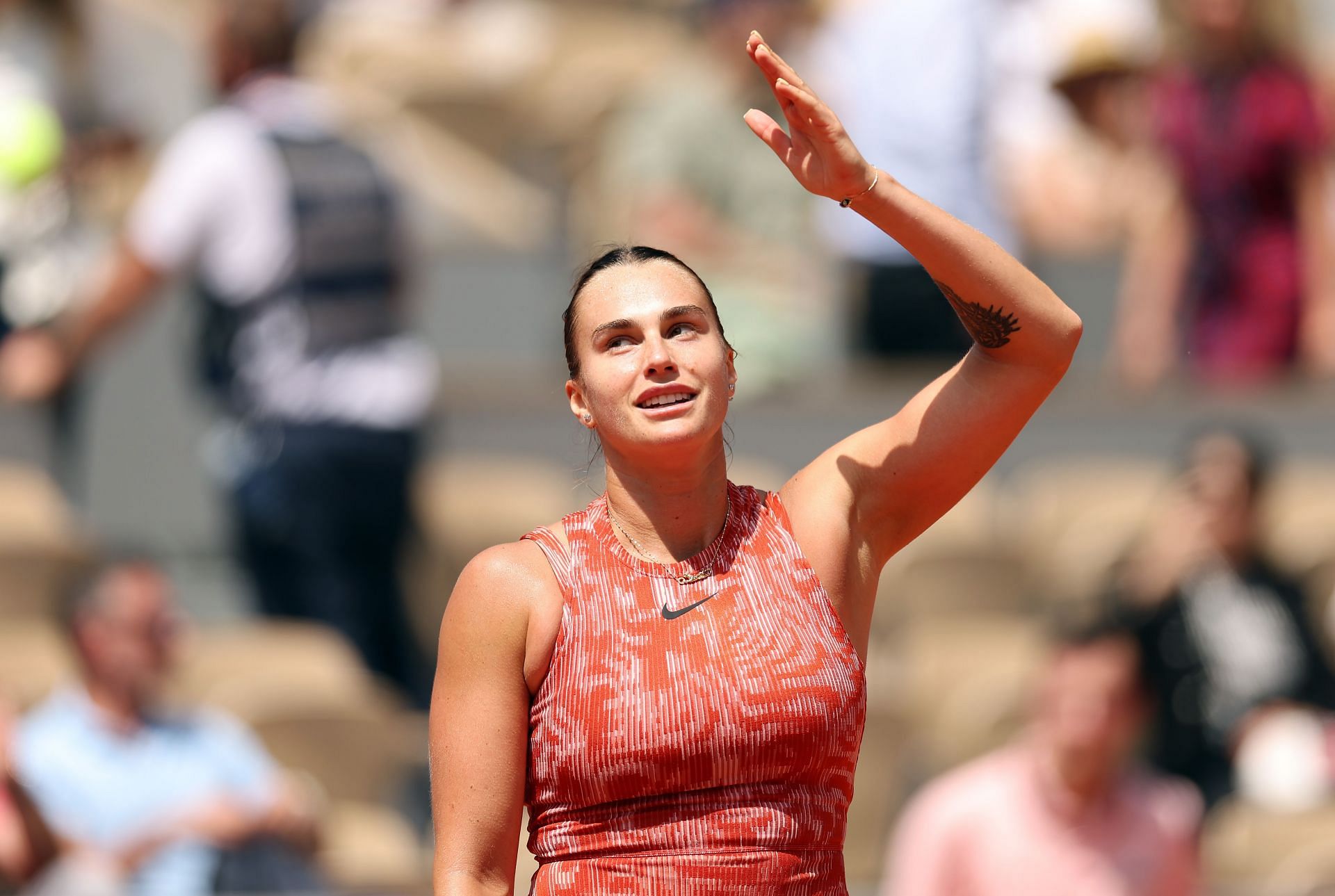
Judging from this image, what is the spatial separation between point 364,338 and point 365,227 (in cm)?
32

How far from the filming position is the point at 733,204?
7.31 meters

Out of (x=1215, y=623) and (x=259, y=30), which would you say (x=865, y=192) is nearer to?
(x=259, y=30)

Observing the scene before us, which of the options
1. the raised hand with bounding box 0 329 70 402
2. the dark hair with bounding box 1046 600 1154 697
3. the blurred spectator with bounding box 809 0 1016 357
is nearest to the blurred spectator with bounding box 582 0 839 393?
the blurred spectator with bounding box 809 0 1016 357

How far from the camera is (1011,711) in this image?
19.5 feet

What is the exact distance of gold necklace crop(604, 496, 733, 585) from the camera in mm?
2395

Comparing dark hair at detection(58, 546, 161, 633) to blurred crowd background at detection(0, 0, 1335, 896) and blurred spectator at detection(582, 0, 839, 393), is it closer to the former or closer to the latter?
blurred crowd background at detection(0, 0, 1335, 896)

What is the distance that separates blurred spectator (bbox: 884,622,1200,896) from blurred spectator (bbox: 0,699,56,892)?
2035 millimetres

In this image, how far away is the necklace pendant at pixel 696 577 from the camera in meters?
2.39

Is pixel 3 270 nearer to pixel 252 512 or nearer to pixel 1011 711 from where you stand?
pixel 252 512

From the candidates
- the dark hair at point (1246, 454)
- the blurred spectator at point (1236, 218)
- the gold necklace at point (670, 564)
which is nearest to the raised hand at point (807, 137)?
the gold necklace at point (670, 564)

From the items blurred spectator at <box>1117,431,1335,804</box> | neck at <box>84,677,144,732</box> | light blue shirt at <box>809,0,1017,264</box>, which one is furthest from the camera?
light blue shirt at <box>809,0,1017,264</box>

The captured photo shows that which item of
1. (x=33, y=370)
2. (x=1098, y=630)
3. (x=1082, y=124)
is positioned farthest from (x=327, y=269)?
(x=1082, y=124)

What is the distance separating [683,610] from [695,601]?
Answer: 2 centimetres

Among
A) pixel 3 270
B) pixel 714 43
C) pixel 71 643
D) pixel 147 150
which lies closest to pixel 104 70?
pixel 147 150
